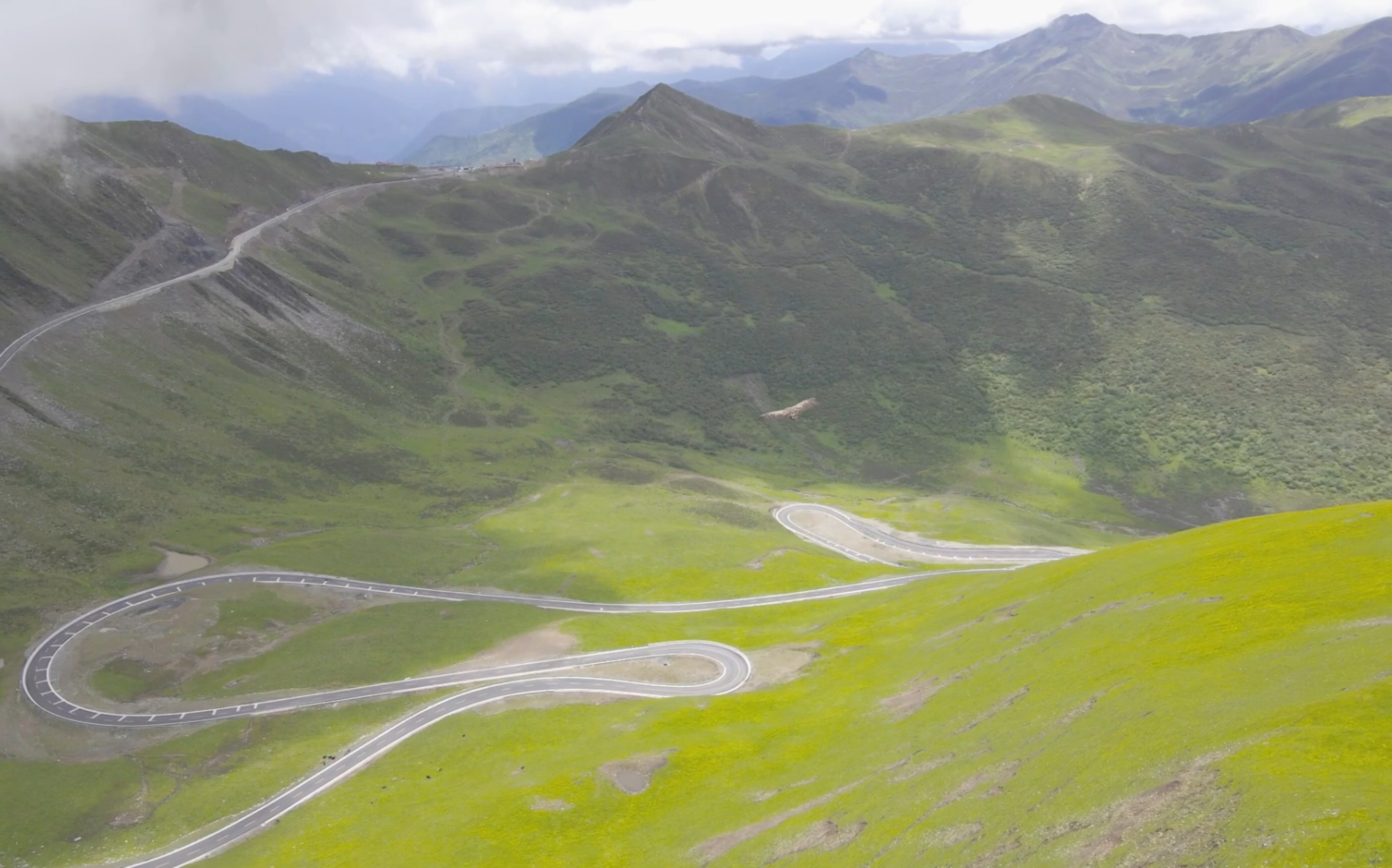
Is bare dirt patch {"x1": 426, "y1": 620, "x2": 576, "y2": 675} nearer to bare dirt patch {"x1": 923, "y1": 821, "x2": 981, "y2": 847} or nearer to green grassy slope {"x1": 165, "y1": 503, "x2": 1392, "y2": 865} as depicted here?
green grassy slope {"x1": 165, "y1": 503, "x2": 1392, "y2": 865}

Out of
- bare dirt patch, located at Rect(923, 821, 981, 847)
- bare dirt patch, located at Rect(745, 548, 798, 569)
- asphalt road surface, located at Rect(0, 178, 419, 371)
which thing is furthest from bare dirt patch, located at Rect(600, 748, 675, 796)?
asphalt road surface, located at Rect(0, 178, 419, 371)

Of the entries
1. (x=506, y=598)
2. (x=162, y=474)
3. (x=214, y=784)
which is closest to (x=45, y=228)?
(x=162, y=474)

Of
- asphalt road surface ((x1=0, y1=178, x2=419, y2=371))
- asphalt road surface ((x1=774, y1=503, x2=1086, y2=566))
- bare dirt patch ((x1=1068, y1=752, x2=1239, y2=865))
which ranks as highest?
asphalt road surface ((x1=0, y1=178, x2=419, y2=371))

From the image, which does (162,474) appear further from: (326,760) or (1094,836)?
(1094,836)

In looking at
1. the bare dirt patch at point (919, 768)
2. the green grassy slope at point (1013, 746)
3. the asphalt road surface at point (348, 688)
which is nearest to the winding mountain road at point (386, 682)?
the asphalt road surface at point (348, 688)

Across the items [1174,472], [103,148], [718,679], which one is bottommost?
[1174,472]
